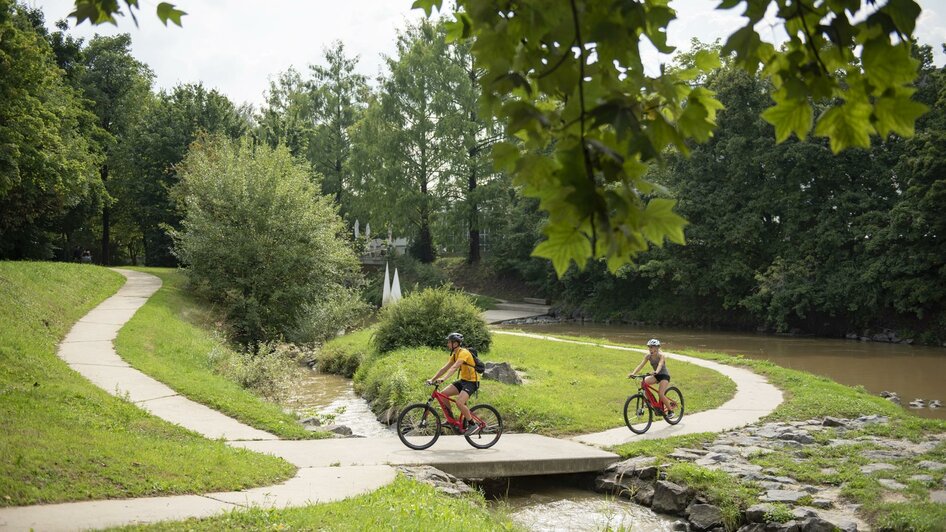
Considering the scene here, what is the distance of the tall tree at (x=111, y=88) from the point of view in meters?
49.3

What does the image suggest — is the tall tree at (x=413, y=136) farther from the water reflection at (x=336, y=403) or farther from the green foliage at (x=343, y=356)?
the water reflection at (x=336, y=403)

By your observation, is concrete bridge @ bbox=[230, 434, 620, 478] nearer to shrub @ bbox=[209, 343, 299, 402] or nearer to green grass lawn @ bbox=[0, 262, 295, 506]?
green grass lawn @ bbox=[0, 262, 295, 506]

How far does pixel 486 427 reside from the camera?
12.2 metres

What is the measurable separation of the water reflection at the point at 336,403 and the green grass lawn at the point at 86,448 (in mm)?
4176

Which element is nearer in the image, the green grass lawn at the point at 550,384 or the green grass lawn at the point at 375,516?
the green grass lawn at the point at 375,516

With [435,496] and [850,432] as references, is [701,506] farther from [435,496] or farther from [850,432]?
[850,432]

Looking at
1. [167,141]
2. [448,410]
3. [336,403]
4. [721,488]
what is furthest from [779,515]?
[167,141]

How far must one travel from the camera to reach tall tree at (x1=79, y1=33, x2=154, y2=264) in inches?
1941

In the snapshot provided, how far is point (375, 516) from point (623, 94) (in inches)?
223

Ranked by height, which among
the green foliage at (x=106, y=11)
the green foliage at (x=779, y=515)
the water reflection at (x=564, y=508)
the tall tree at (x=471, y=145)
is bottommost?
the water reflection at (x=564, y=508)

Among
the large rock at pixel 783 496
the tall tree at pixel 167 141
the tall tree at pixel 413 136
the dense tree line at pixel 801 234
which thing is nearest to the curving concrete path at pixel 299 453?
the large rock at pixel 783 496

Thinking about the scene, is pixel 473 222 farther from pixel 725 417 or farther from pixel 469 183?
pixel 725 417

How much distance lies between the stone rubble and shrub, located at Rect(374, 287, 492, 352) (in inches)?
399

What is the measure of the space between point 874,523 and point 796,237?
32.3 metres
